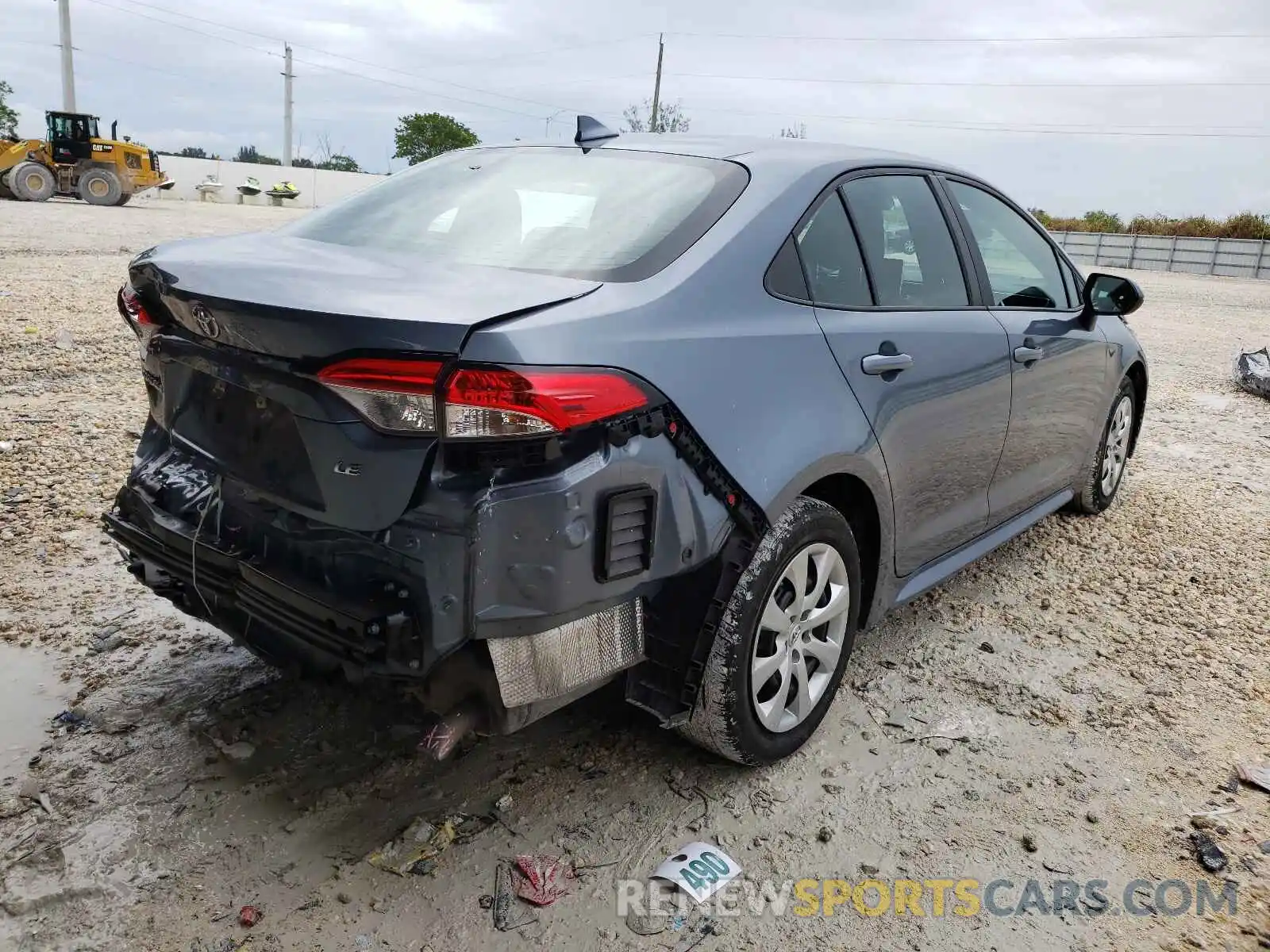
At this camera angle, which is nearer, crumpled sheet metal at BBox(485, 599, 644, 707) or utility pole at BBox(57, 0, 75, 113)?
crumpled sheet metal at BBox(485, 599, 644, 707)

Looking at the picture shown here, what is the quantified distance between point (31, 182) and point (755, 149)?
28787mm

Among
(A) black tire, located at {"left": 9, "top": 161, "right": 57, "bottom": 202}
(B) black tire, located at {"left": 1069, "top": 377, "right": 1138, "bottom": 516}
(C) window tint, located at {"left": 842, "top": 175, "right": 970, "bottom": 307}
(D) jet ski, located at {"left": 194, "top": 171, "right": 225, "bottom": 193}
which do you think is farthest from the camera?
(D) jet ski, located at {"left": 194, "top": 171, "right": 225, "bottom": 193}

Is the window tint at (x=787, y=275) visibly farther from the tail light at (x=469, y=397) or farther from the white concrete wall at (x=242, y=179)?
the white concrete wall at (x=242, y=179)

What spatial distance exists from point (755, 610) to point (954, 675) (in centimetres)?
129

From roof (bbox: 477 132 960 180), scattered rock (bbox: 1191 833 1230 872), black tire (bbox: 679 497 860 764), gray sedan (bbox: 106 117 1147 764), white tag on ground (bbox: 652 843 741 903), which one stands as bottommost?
white tag on ground (bbox: 652 843 741 903)

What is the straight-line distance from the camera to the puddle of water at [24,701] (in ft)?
8.45

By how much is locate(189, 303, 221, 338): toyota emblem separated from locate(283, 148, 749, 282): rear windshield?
1.76 feet

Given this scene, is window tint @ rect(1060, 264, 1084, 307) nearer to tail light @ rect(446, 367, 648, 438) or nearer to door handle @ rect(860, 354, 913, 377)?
door handle @ rect(860, 354, 913, 377)

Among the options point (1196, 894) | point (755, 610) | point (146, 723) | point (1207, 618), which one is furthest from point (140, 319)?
point (1207, 618)

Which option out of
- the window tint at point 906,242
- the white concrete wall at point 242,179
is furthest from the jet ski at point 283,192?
the window tint at point 906,242

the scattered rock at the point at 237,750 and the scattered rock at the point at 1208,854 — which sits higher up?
the scattered rock at the point at 237,750

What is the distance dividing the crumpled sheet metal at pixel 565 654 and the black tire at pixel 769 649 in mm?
252

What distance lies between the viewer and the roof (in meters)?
2.74

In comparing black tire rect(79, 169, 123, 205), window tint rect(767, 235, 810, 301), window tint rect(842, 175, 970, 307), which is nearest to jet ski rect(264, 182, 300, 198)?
black tire rect(79, 169, 123, 205)
